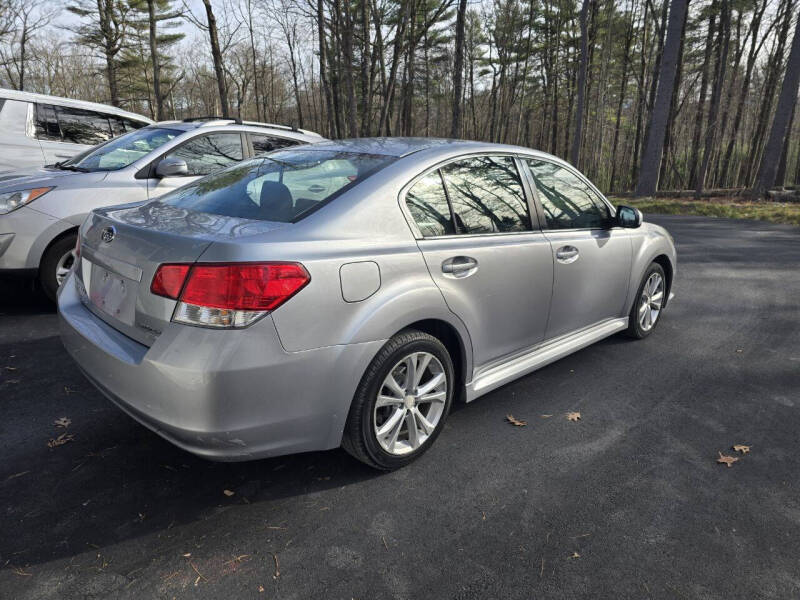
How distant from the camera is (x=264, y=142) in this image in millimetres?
6336

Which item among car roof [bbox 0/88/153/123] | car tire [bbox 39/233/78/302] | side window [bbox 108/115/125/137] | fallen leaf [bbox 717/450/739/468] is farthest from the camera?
side window [bbox 108/115/125/137]

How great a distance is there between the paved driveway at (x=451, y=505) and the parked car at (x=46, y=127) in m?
5.12

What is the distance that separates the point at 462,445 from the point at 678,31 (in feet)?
61.7

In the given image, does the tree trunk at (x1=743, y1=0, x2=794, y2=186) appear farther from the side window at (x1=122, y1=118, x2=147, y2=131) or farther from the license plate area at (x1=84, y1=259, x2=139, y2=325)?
the license plate area at (x1=84, y1=259, x2=139, y2=325)

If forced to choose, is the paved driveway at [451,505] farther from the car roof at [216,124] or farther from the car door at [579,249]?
the car roof at [216,124]

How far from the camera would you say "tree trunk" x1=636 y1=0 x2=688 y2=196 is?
16.9 meters

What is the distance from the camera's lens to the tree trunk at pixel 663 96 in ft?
55.5

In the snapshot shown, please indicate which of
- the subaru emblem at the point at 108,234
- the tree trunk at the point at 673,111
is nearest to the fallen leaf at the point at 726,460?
the subaru emblem at the point at 108,234

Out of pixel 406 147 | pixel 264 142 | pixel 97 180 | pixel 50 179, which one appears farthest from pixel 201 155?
pixel 406 147

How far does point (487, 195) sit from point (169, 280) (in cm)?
187

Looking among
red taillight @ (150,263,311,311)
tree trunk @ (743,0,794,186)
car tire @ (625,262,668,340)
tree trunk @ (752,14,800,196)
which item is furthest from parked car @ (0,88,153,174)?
tree trunk @ (743,0,794,186)

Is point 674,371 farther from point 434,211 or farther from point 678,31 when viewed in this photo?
point 678,31

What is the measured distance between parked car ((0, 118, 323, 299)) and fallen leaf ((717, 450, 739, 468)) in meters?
4.66

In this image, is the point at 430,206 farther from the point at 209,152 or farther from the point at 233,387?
the point at 209,152
